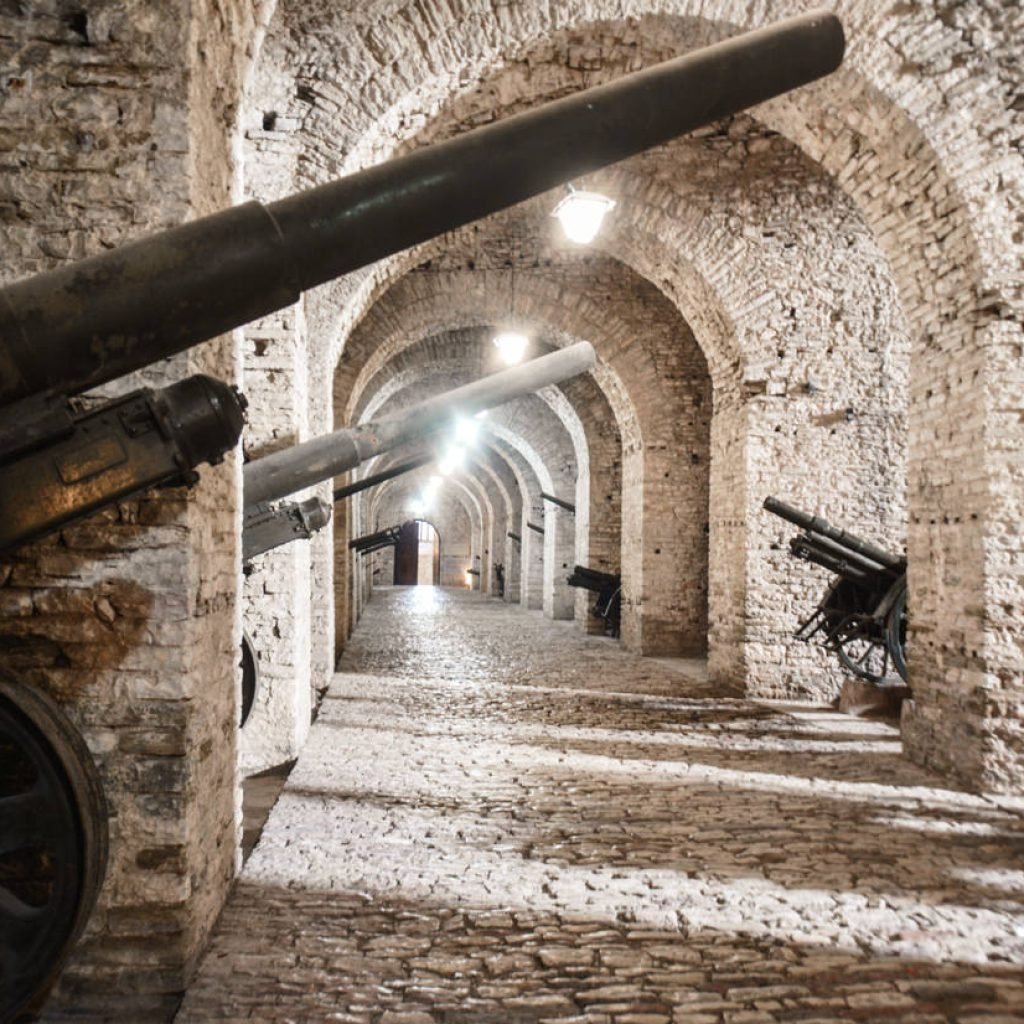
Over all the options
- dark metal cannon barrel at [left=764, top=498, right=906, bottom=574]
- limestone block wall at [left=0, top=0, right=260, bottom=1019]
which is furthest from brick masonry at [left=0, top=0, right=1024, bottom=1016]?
dark metal cannon barrel at [left=764, top=498, right=906, bottom=574]

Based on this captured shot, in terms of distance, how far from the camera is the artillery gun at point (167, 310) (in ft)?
5.98

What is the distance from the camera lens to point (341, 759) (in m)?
5.26

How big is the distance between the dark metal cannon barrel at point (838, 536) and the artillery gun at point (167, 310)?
5011mm

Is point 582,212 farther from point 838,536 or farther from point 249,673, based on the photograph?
point 249,673

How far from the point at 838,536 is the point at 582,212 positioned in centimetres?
345

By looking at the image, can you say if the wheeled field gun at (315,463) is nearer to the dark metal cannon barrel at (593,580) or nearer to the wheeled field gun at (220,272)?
the wheeled field gun at (220,272)

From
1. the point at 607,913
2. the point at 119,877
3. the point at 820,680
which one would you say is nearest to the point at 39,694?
the point at 119,877

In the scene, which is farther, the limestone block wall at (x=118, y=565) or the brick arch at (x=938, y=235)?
the brick arch at (x=938, y=235)

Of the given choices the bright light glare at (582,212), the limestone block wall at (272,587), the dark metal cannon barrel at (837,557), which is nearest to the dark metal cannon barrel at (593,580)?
the dark metal cannon barrel at (837,557)

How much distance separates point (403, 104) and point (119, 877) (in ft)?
→ 16.0

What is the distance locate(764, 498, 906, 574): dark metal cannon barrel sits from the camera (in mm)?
6676

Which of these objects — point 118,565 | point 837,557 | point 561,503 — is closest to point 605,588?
point 561,503

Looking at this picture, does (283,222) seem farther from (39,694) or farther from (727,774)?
(727,774)

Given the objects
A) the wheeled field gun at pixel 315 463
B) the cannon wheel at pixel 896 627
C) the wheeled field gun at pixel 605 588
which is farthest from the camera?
the wheeled field gun at pixel 605 588
